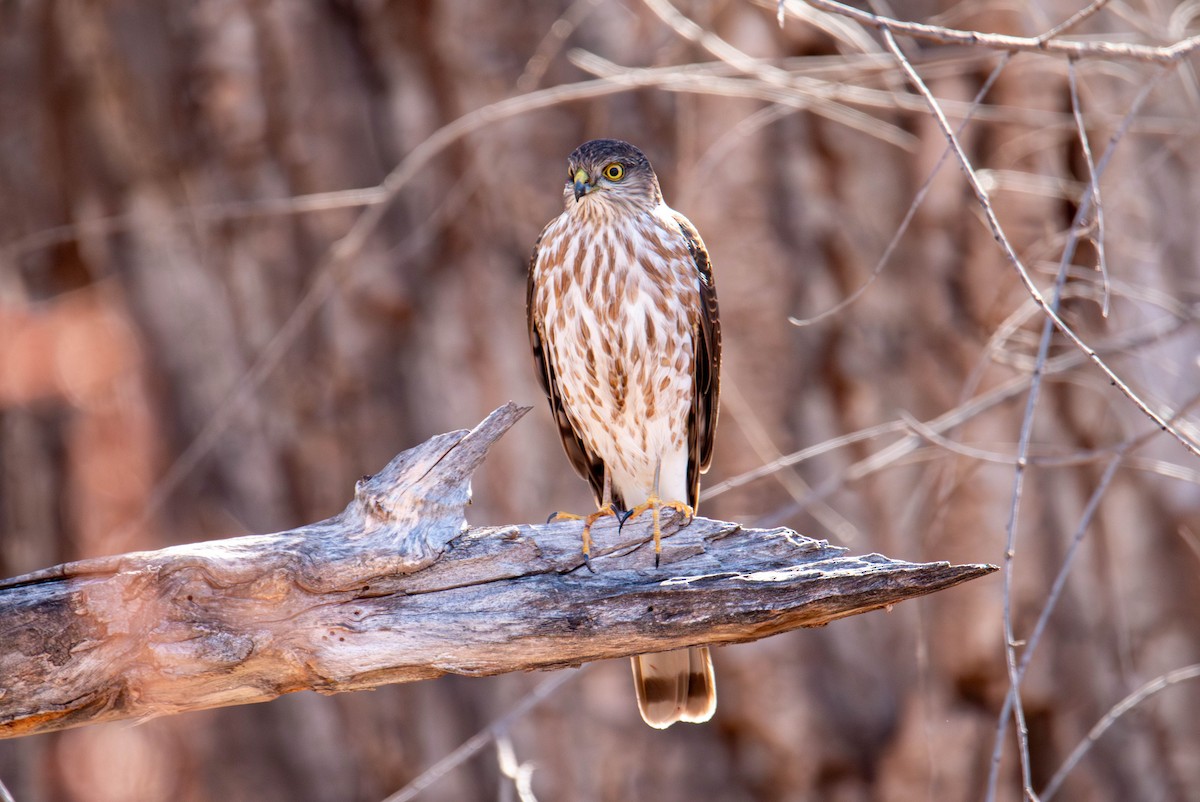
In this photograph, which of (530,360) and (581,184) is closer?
(581,184)

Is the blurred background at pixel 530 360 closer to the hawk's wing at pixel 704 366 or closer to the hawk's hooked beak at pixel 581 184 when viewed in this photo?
the hawk's wing at pixel 704 366

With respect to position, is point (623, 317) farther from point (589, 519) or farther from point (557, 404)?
point (589, 519)

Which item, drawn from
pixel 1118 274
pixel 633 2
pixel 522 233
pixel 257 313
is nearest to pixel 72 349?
pixel 257 313

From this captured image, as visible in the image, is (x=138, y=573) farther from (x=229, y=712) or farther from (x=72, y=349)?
(x=72, y=349)

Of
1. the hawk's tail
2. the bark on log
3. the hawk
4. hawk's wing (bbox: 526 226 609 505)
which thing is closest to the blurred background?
hawk's wing (bbox: 526 226 609 505)

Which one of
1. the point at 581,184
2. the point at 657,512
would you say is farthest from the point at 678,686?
the point at 581,184

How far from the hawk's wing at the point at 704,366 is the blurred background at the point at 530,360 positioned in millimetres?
734

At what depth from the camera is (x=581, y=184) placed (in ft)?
11.3

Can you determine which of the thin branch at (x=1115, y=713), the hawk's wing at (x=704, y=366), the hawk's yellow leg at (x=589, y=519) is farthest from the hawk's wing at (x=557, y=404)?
the thin branch at (x=1115, y=713)

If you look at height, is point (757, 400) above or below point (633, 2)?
below

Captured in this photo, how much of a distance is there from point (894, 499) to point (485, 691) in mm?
2145

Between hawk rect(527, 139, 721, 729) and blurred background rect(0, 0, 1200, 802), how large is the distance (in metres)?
0.98

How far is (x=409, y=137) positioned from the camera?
223 inches

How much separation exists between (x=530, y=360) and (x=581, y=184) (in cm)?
203
